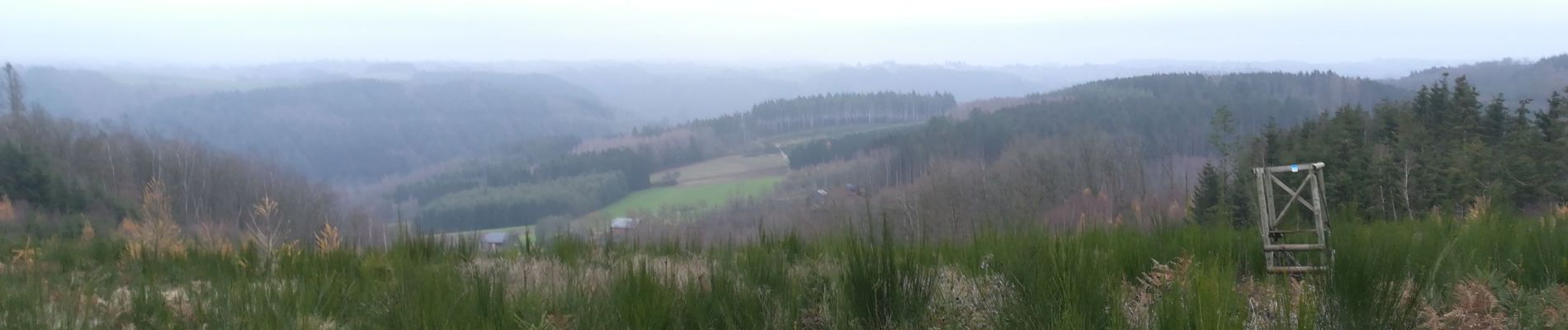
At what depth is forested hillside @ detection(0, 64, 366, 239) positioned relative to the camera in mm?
37750

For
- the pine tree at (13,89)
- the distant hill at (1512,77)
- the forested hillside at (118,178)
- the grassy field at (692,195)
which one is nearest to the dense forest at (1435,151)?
the distant hill at (1512,77)

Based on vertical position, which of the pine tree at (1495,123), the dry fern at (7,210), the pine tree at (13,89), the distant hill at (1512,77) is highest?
the pine tree at (13,89)

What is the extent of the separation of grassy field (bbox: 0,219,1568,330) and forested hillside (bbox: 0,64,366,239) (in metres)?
32.0

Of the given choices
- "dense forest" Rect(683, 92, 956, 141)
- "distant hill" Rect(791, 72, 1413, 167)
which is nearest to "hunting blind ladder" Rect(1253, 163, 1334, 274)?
"distant hill" Rect(791, 72, 1413, 167)

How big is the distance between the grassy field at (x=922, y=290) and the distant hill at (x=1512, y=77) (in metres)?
59.8

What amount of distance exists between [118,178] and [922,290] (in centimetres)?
6785

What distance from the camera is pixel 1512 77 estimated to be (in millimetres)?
67750

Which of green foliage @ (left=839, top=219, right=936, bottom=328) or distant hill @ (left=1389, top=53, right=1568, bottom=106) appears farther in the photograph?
distant hill @ (left=1389, top=53, right=1568, bottom=106)

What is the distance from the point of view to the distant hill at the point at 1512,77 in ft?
182

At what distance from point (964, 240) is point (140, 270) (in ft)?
13.2

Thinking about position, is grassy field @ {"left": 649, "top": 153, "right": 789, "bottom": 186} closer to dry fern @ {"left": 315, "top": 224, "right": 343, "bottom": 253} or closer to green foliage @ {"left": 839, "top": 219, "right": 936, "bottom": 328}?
dry fern @ {"left": 315, "top": 224, "right": 343, "bottom": 253}

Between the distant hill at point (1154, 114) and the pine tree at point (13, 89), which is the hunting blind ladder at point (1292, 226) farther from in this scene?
the pine tree at point (13, 89)

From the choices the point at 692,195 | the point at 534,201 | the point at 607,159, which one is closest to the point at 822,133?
the point at 607,159

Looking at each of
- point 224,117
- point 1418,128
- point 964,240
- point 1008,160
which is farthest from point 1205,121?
point 224,117
